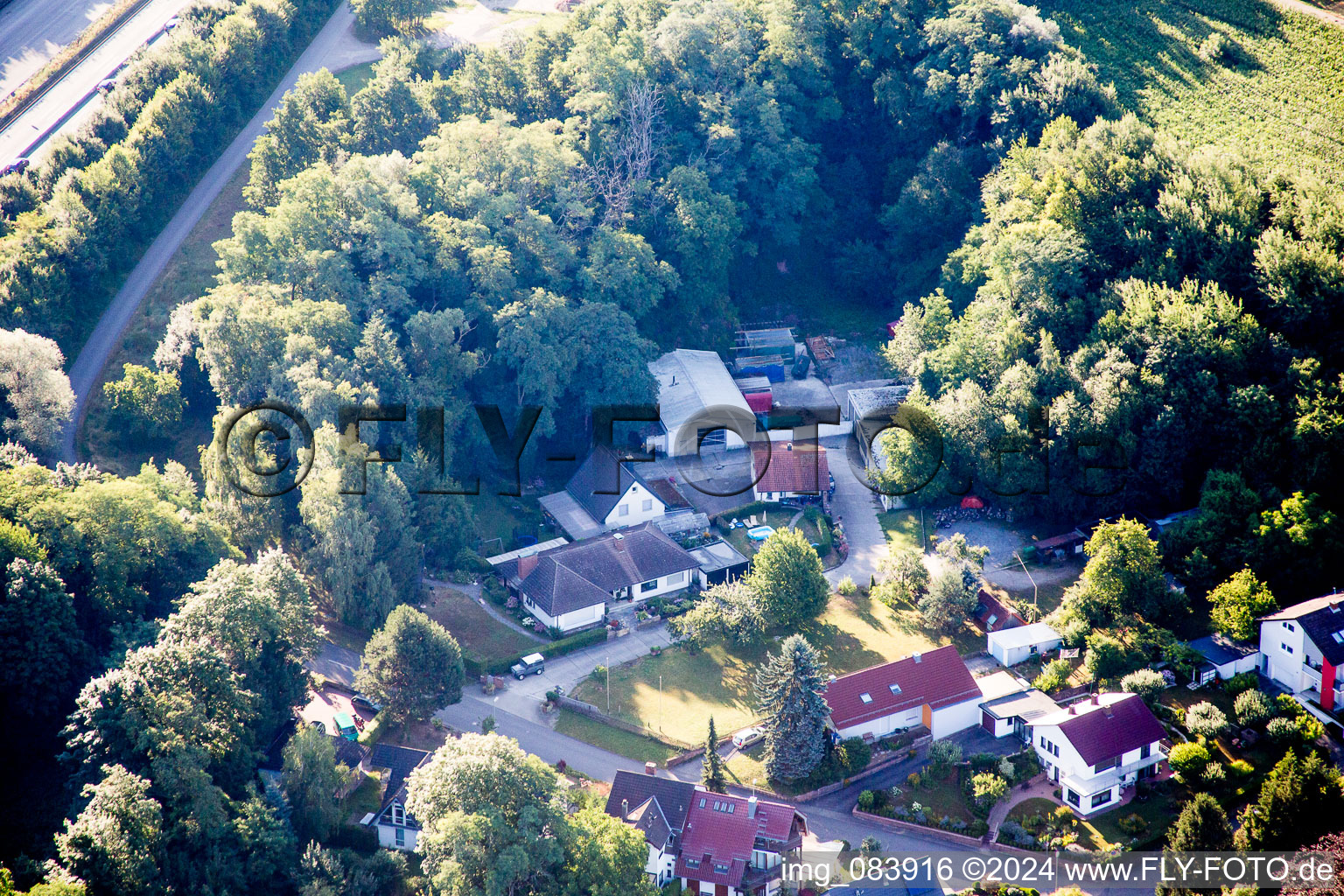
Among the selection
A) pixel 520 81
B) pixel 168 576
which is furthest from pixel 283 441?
pixel 520 81

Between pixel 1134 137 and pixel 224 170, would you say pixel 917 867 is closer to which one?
pixel 1134 137

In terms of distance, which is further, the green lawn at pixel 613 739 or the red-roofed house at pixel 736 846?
the green lawn at pixel 613 739

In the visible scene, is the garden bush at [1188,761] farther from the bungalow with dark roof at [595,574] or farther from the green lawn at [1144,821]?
the bungalow with dark roof at [595,574]

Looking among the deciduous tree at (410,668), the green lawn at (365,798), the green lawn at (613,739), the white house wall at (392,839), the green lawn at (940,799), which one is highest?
the deciduous tree at (410,668)

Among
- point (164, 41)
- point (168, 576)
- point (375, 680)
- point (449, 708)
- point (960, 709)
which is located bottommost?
point (960, 709)

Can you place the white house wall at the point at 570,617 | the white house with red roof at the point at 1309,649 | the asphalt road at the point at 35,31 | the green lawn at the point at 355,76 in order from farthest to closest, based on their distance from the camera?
the green lawn at the point at 355,76 → the asphalt road at the point at 35,31 → the white house wall at the point at 570,617 → the white house with red roof at the point at 1309,649

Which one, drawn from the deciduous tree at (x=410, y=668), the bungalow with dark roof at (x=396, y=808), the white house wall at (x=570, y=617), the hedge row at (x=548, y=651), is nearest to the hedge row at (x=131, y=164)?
the deciduous tree at (x=410, y=668)

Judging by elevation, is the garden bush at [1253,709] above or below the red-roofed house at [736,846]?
below
